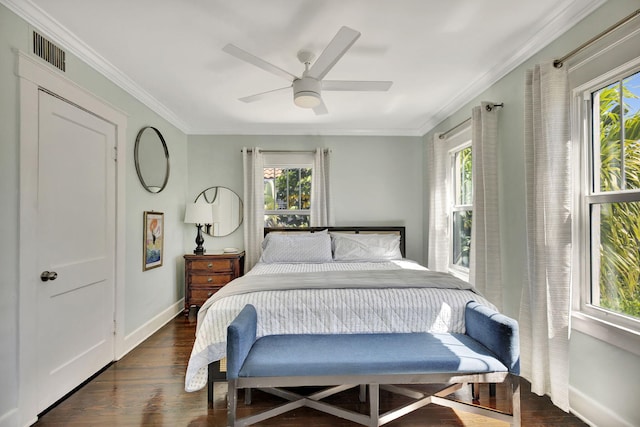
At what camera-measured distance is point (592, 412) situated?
1944 millimetres

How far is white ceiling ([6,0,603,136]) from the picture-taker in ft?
6.64

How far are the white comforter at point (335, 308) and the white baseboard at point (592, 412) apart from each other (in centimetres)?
75

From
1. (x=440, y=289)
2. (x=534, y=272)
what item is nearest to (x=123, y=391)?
(x=440, y=289)

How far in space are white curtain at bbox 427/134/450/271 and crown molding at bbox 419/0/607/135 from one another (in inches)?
20.4

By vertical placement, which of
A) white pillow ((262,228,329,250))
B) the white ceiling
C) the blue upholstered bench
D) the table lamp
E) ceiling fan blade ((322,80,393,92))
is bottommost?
the blue upholstered bench

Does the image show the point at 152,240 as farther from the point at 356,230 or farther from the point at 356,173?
the point at 356,173

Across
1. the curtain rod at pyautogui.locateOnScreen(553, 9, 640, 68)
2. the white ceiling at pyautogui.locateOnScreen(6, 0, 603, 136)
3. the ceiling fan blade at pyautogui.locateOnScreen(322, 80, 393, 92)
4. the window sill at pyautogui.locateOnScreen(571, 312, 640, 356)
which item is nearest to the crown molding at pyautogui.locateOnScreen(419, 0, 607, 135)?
the white ceiling at pyautogui.locateOnScreen(6, 0, 603, 136)

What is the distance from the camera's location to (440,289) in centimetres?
236

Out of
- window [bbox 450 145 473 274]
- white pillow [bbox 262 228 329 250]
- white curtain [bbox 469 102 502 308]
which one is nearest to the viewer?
white curtain [bbox 469 102 502 308]

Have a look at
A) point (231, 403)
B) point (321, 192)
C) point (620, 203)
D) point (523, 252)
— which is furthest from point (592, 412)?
point (321, 192)

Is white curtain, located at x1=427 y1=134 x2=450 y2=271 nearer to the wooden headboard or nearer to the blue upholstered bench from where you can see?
the wooden headboard

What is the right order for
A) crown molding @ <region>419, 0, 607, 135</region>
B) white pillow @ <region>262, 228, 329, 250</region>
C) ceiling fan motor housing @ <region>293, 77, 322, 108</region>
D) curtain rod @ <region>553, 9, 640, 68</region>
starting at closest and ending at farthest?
curtain rod @ <region>553, 9, 640, 68</region> < crown molding @ <region>419, 0, 607, 135</region> < ceiling fan motor housing @ <region>293, 77, 322, 108</region> < white pillow @ <region>262, 228, 329, 250</region>

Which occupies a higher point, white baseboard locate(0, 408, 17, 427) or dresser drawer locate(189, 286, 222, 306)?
dresser drawer locate(189, 286, 222, 306)

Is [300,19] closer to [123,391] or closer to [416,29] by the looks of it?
[416,29]
